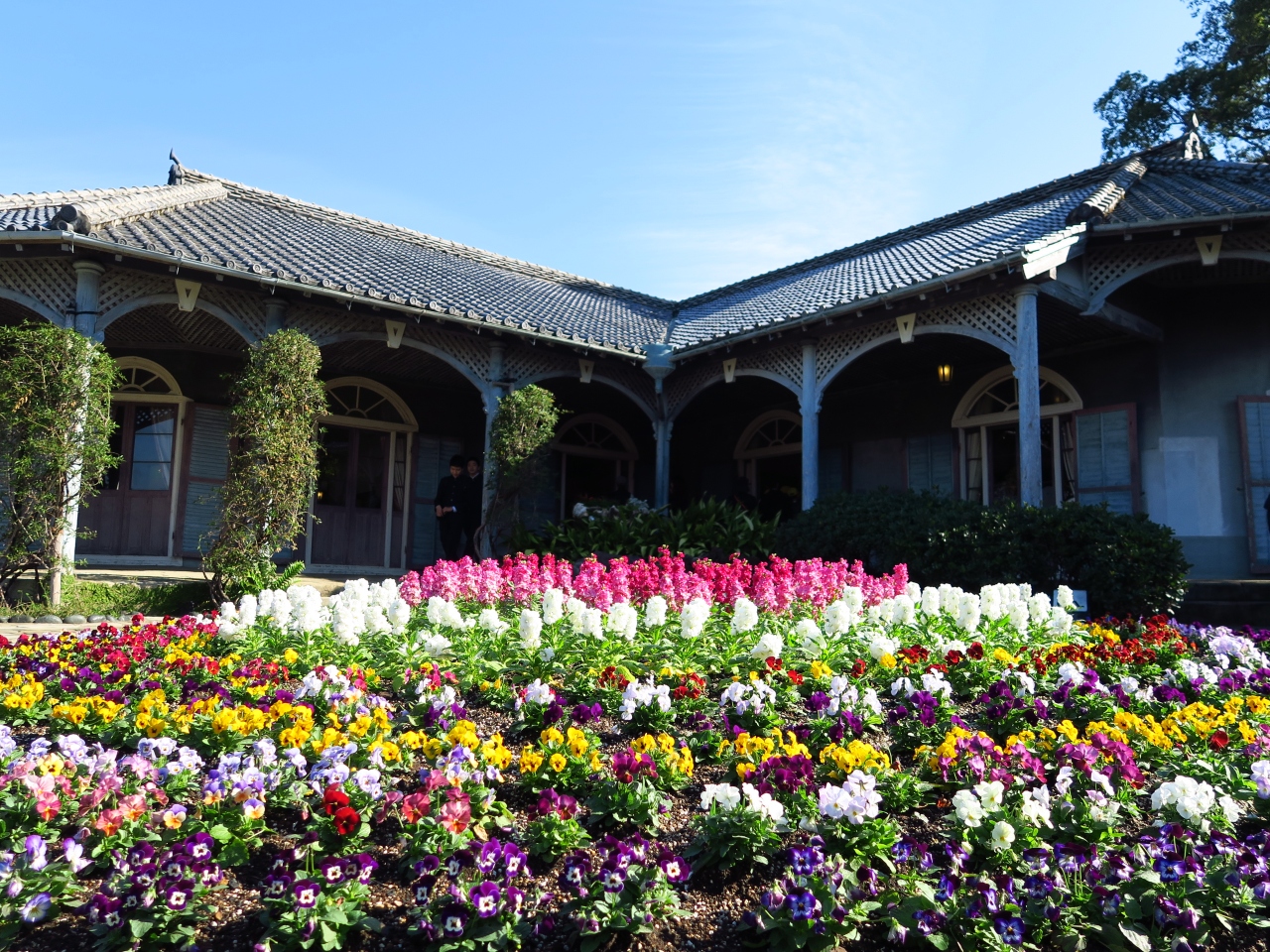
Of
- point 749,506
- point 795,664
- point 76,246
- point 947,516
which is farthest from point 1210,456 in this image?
point 76,246

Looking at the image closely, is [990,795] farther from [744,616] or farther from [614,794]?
[744,616]

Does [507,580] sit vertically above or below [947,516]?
below

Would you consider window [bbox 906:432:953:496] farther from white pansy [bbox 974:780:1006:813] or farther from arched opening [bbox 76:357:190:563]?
arched opening [bbox 76:357:190:563]

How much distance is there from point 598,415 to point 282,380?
6307mm

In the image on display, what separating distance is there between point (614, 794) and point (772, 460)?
39.0ft

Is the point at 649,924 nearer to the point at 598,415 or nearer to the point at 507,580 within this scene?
the point at 507,580

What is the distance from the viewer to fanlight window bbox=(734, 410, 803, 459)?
44.4ft

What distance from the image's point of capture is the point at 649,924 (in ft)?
6.85

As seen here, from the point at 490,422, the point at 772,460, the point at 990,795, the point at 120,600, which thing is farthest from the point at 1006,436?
the point at 120,600

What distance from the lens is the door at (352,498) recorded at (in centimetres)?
1187

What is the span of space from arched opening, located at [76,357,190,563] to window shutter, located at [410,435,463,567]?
3051mm

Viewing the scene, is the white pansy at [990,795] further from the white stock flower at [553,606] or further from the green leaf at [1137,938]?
the white stock flower at [553,606]

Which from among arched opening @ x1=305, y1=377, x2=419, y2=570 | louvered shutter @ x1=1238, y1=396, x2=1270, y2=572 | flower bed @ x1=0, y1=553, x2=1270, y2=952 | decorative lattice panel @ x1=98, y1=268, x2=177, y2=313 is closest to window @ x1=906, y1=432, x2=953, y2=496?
louvered shutter @ x1=1238, y1=396, x2=1270, y2=572

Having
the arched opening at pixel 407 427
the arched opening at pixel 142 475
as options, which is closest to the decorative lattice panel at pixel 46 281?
the arched opening at pixel 142 475
